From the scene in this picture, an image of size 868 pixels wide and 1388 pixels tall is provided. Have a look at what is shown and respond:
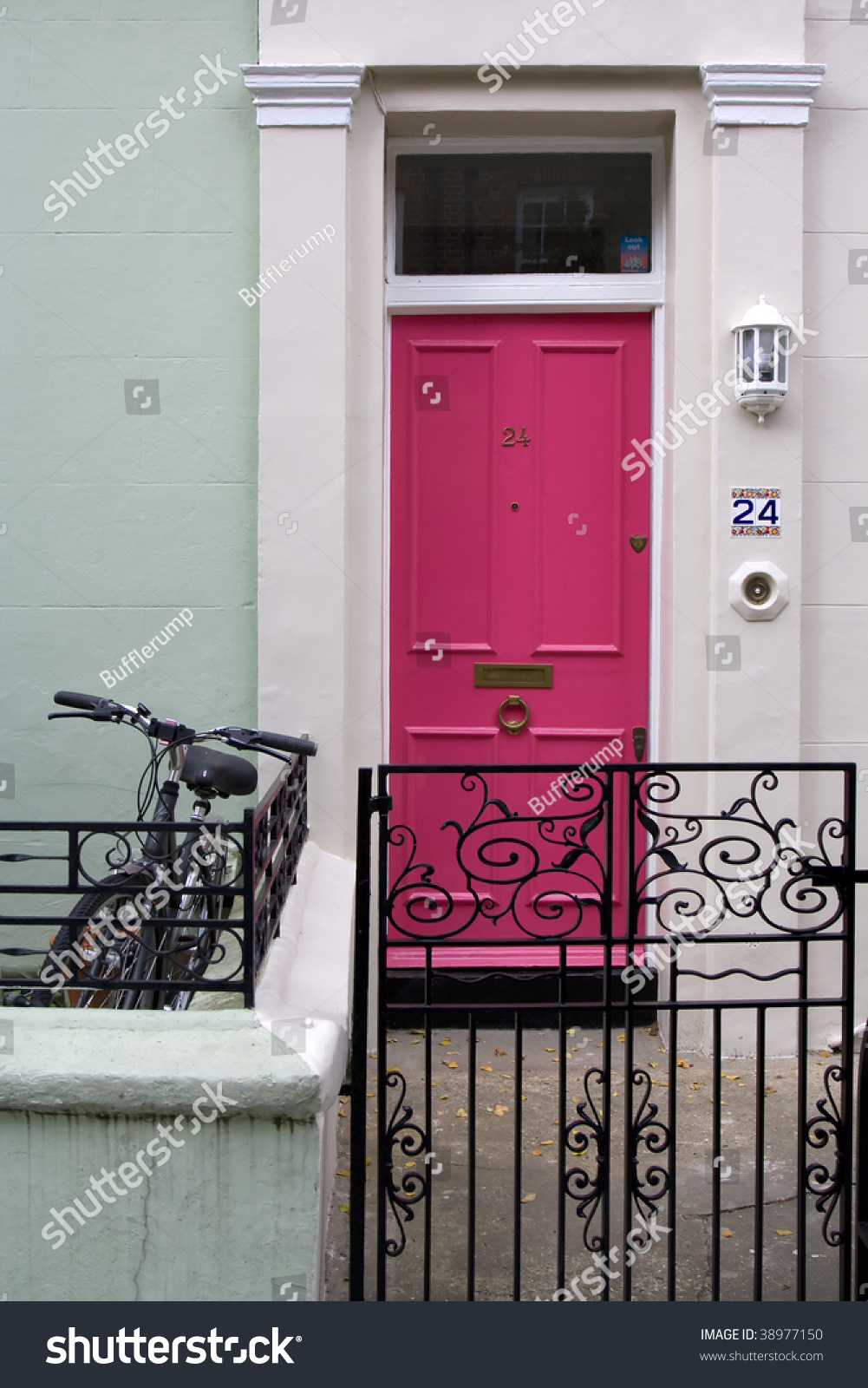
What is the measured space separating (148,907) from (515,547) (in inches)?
88.0

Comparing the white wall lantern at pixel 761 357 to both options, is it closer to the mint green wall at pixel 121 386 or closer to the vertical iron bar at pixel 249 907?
the mint green wall at pixel 121 386

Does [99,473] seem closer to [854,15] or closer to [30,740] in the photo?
[30,740]

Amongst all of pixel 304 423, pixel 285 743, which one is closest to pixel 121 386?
pixel 304 423

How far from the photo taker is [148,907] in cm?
296

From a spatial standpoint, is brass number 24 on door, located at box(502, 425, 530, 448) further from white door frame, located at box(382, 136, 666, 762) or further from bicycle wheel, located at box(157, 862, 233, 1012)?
bicycle wheel, located at box(157, 862, 233, 1012)

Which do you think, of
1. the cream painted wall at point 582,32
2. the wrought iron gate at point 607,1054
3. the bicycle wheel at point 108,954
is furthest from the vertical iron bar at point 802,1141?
the cream painted wall at point 582,32

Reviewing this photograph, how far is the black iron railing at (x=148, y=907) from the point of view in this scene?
8.00 ft

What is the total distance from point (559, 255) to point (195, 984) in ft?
11.1

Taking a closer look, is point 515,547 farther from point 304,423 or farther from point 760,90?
point 760,90

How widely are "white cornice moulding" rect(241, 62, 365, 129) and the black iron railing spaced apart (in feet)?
7.87

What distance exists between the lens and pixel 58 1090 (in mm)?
2277

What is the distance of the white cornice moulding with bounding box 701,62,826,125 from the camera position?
4.16 meters

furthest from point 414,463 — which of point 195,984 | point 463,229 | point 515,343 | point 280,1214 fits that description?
point 280,1214

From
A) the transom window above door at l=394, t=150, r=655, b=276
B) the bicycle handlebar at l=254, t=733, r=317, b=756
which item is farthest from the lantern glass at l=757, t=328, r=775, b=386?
the bicycle handlebar at l=254, t=733, r=317, b=756
